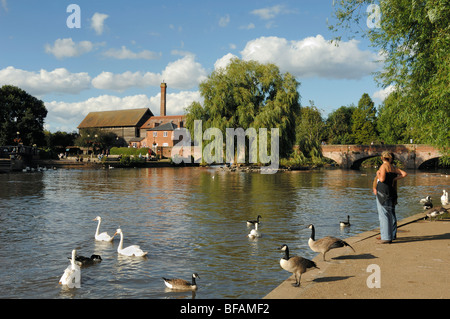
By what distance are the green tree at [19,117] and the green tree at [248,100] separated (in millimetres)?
39696

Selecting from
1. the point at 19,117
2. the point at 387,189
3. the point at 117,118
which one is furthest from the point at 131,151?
the point at 387,189

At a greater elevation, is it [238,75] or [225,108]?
[238,75]

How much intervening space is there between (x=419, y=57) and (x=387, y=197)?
7215mm

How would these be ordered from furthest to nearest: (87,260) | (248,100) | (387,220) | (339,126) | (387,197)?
(339,126)
(248,100)
(387,197)
(387,220)
(87,260)

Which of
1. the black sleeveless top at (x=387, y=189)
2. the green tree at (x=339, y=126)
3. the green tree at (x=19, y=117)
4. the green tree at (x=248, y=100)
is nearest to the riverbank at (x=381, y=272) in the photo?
the black sleeveless top at (x=387, y=189)

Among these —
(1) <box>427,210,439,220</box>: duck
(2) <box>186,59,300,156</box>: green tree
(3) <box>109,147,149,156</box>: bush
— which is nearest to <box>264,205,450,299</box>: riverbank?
(1) <box>427,210,439,220</box>: duck

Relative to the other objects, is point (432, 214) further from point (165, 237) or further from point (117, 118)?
point (117, 118)

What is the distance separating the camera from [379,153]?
80000mm

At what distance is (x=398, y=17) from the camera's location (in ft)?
50.9

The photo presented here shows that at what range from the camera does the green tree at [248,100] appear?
176ft
